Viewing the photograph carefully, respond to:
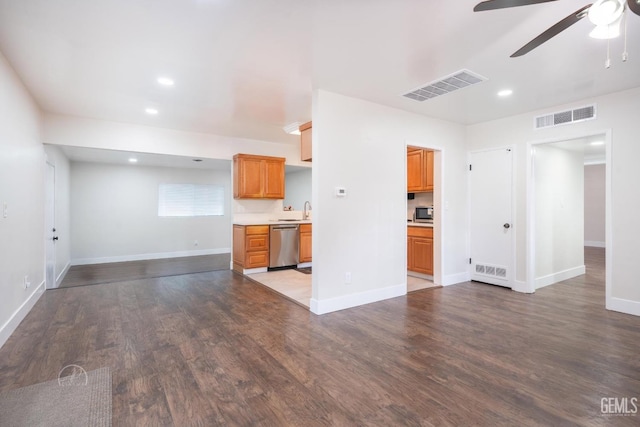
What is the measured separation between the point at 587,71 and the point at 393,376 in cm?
350

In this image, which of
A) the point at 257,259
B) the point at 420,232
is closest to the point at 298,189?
the point at 257,259

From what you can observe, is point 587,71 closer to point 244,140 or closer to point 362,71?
point 362,71

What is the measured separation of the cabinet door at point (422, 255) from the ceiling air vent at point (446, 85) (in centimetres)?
237

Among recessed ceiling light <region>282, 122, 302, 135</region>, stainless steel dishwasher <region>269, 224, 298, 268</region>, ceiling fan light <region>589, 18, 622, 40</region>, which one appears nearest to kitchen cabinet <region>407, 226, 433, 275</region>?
stainless steel dishwasher <region>269, 224, 298, 268</region>

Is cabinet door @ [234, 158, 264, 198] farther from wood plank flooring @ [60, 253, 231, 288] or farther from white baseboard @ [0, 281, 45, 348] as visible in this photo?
white baseboard @ [0, 281, 45, 348]

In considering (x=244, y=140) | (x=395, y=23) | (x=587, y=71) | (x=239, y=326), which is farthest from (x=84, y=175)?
(x=587, y=71)

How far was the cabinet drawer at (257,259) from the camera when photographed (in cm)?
580

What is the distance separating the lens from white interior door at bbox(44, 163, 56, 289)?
15.3 feet

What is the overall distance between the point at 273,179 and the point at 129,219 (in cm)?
384

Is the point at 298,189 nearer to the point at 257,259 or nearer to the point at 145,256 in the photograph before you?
the point at 257,259

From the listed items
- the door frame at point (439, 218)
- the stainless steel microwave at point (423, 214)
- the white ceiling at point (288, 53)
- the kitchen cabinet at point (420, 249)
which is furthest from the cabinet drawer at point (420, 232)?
the white ceiling at point (288, 53)

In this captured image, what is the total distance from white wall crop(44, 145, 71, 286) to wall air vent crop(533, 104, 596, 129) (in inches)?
282

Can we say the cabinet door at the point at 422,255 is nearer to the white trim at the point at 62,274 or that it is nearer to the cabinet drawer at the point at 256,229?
the cabinet drawer at the point at 256,229

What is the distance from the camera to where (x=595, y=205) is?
9.16 m
